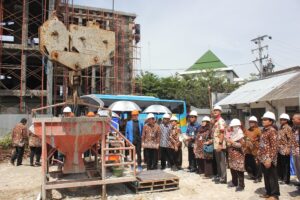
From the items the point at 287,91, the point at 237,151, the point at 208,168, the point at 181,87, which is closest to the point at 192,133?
the point at 208,168

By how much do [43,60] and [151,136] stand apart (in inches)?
465

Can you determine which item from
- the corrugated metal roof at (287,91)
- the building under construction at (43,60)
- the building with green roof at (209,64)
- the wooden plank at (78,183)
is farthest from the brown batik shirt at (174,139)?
the building with green roof at (209,64)

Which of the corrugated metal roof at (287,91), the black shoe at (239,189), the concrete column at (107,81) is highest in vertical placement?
the concrete column at (107,81)

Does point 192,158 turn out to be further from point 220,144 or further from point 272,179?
point 272,179

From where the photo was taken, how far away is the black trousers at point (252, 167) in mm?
8117

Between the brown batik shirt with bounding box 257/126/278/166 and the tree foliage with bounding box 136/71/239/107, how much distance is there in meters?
27.1

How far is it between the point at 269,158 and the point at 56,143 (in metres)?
4.11

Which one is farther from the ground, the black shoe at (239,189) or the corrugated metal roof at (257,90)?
the corrugated metal roof at (257,90)

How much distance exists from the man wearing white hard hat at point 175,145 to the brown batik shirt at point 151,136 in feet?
1.57

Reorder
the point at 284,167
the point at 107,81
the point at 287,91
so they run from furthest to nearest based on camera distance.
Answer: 1. the point at 107,81
2. the point at 287,91
3. the point at 284,167

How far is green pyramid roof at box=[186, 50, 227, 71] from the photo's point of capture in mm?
55875

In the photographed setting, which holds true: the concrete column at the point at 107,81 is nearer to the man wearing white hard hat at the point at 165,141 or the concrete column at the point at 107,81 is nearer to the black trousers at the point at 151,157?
the man wearing white hard hat at the point at 165,141

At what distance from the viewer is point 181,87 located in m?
A: 36.5

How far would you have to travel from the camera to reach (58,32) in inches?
241
